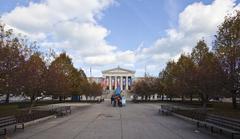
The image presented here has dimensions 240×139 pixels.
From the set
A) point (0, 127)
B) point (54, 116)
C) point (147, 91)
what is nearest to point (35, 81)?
point (54, 116)

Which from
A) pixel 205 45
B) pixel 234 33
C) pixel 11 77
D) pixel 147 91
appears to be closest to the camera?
pixel 11 77

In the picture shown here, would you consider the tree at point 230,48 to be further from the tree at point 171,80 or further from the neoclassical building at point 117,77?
the neoclassical building at point 117,77

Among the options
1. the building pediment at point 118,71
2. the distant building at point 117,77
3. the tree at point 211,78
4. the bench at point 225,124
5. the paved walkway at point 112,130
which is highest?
the building pediment at point 118,71

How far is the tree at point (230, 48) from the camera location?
26.1m

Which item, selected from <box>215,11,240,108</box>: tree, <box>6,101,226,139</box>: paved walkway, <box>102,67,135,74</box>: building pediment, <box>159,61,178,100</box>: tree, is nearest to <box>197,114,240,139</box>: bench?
<box>6,101,226,139</box>: paved walkway

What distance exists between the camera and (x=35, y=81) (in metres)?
28.8

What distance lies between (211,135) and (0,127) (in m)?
9.18

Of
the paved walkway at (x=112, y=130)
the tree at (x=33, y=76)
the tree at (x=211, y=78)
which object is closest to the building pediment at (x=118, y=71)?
the tree at (x=33, y=76)

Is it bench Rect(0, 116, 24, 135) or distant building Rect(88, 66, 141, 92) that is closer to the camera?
bench Rect(0, 116, 24, 135)

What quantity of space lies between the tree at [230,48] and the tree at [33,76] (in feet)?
48.1

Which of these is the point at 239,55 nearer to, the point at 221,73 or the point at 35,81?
the point at 221,73

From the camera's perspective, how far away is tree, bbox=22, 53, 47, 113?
1061 inches

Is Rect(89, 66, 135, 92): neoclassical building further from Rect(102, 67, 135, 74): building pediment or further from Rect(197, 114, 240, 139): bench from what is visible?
Rect(197, 114, 240, 139): bench

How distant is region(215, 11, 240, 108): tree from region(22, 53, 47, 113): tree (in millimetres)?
14655
